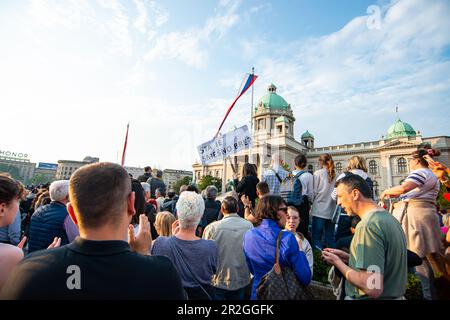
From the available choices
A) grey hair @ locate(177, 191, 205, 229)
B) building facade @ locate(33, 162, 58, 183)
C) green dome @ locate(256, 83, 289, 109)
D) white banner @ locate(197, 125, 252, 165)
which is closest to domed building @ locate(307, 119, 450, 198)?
green dome @ locate(256, 83, 289, 109)

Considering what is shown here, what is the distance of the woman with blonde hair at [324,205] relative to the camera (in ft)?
18.4

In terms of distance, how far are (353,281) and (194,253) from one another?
5.31 feet

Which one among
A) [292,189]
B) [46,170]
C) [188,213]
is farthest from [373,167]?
[46,170]

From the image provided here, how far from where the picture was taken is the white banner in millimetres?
10175

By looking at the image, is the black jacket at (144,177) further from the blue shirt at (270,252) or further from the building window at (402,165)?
the building window at (402,165)

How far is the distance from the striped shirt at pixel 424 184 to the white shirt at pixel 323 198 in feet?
5.41

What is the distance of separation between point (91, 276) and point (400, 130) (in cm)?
6011

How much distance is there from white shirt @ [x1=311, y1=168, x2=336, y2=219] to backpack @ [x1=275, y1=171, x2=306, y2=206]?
0.38 metres

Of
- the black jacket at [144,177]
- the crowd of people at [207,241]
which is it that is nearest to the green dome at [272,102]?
the black jacket at [144,177]

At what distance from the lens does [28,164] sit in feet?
389

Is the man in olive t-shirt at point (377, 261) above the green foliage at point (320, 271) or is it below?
above

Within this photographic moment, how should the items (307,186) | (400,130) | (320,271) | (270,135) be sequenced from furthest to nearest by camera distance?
(270,135) < (400,130) < (307,186) < (320,271)

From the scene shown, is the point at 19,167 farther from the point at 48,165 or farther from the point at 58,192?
the point at 58,192

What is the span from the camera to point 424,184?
13.1 ft
